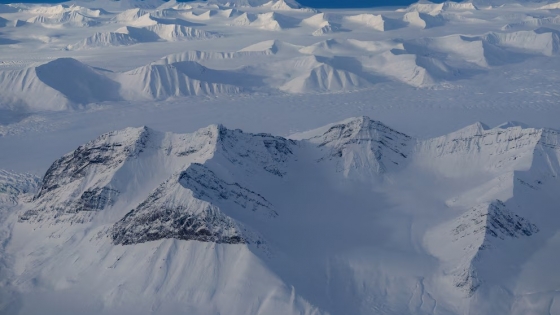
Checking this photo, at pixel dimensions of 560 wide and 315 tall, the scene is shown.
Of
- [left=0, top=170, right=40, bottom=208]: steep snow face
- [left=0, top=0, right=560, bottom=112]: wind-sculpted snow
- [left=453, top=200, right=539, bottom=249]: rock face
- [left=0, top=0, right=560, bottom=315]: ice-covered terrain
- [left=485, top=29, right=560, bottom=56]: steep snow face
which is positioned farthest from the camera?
[left=485, top=29, right=560, bottom=56]: steep snow face

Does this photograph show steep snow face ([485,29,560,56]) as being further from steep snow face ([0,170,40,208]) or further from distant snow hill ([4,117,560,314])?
steep snow face ([0,170,40,208])

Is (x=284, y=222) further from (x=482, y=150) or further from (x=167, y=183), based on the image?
(x=482, y=150)

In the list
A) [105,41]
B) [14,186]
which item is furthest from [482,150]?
[105,41]

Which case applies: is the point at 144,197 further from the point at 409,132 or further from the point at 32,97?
the point at 32,97

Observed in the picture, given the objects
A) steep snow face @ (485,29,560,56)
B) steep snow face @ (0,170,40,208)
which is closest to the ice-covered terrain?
steep snow face @ (0,170,40,208)

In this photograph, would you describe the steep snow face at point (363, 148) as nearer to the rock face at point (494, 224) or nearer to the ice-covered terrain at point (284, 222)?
the ice-covered terrain at point (284, 222)

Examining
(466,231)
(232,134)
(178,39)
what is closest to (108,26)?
(178,39)

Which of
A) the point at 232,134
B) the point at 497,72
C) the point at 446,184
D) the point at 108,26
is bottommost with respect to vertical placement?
the point at 108,26

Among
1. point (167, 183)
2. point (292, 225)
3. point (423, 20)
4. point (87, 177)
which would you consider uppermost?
point (167, 183)

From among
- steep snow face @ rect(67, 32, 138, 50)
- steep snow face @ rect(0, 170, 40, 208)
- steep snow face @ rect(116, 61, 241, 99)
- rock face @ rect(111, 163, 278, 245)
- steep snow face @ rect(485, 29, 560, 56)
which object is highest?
rock face @ rect(111, 163, 278, 245)
